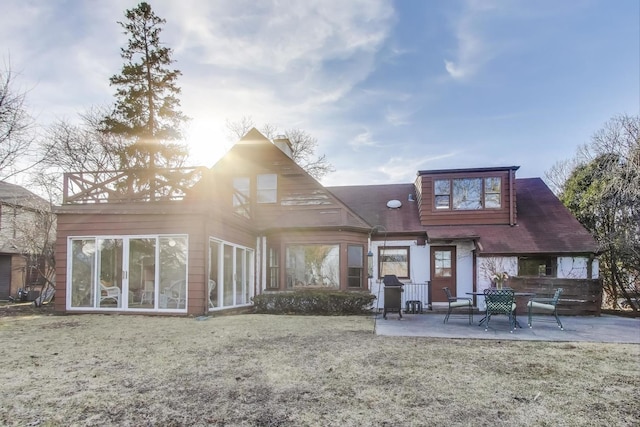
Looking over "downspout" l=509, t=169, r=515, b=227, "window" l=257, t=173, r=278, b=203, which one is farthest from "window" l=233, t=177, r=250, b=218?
"downspout" l=509, t=169, r=515, b=227

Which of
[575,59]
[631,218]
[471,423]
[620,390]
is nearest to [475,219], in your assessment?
[631,218]

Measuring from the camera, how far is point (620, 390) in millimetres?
4562

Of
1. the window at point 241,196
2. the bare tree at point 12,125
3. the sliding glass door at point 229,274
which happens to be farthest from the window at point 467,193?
the bare tree at point 12,125

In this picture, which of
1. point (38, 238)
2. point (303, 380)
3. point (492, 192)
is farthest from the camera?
point (38, 238)

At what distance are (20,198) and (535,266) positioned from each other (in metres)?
21.9

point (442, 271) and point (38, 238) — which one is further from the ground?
point (38, 238)

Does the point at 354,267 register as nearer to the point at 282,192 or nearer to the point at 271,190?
the point at 282,192

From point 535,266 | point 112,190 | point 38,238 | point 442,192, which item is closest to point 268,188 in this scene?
point 112,190

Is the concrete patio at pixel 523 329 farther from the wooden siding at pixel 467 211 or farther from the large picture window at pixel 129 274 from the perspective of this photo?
the large picture window at pixel 129 274

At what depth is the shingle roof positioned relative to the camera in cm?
1331

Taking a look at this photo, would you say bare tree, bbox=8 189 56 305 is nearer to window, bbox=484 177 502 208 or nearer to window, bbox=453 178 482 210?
window, bbox=453 178 482 210

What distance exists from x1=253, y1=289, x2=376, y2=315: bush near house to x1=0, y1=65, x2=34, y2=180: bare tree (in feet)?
30.6

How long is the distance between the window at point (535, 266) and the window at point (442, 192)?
124 inches

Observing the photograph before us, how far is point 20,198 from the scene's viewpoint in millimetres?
19125
